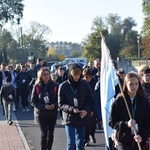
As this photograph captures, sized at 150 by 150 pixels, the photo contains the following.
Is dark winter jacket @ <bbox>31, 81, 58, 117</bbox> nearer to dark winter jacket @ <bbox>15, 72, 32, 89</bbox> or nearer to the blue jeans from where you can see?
the blue jeans

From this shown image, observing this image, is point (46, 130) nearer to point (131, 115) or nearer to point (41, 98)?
point (41, 98)

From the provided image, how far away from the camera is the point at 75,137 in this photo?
7.14 metres

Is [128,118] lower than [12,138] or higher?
higher

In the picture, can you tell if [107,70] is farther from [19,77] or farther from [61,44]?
[61,44]

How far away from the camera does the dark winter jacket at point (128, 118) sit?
5336mm

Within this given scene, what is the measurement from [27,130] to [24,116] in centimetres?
302

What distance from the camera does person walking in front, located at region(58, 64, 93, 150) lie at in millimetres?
7055

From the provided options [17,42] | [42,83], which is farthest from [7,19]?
[42,83]

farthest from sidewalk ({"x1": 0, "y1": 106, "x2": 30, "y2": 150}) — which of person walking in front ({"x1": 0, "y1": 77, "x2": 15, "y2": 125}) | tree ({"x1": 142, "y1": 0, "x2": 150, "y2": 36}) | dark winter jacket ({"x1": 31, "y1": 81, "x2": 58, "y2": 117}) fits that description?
tree ({"x1": 142, "y1": 0, "x2": 150, "y2": 36})

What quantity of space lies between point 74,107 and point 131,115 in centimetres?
191

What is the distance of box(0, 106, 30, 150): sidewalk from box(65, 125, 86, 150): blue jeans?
2417 millimetres

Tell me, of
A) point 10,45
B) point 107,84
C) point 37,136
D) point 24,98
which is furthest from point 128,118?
point 10,45

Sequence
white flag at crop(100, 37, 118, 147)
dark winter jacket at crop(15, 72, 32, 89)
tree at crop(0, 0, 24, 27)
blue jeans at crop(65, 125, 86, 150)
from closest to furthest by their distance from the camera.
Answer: white flag at crop(100, 37, 118, 147), blue jeans at crop(65, 125, 86, 150), dark winter jacket at crop(15, 72, 32, 89), tree at crop(0, 0, 24, 27)

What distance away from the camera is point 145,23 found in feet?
230
